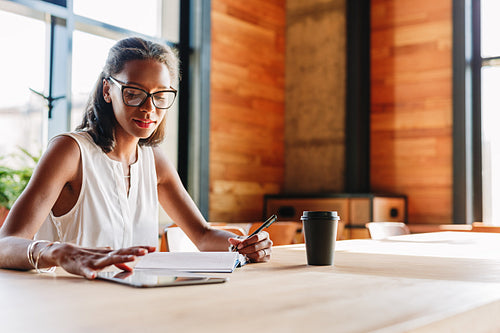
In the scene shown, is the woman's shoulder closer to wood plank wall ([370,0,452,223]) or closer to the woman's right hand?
the woman's right hand

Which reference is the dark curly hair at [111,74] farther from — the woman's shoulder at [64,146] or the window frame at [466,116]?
the window frame at [466,116]

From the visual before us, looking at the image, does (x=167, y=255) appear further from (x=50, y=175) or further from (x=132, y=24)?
(x=132, y=24)

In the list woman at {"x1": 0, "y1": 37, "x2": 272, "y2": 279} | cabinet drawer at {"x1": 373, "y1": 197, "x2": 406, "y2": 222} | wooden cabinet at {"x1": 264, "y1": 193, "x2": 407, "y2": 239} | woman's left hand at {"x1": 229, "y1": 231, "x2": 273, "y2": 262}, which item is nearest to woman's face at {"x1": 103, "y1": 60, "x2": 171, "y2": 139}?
woman at {"x1": 0, "y1": 37, "x2": 272, "y2": 279}

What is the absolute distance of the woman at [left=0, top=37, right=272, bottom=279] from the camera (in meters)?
1.66

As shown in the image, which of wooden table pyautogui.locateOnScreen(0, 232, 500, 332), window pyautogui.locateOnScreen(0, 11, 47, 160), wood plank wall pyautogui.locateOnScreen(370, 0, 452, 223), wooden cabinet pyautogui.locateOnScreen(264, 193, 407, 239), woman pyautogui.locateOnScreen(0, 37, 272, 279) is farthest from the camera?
wood plank wall pyautogui.locateOnScreen(370, 0, 452, 223)

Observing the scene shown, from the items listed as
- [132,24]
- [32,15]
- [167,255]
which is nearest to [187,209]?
[167,255]

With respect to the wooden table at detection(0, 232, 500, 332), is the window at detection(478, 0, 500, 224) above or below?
above

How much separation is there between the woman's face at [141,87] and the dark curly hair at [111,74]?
3cm

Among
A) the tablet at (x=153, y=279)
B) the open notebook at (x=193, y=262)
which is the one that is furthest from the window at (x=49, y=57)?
the tablet at (x=153, y=279)

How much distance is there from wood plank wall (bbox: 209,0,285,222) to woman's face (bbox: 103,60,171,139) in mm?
3302

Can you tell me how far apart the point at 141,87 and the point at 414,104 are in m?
4.03

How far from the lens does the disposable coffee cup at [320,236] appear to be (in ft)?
4.53

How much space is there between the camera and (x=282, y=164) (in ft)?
19.6

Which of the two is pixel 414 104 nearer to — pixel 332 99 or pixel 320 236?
pixel 332 99
